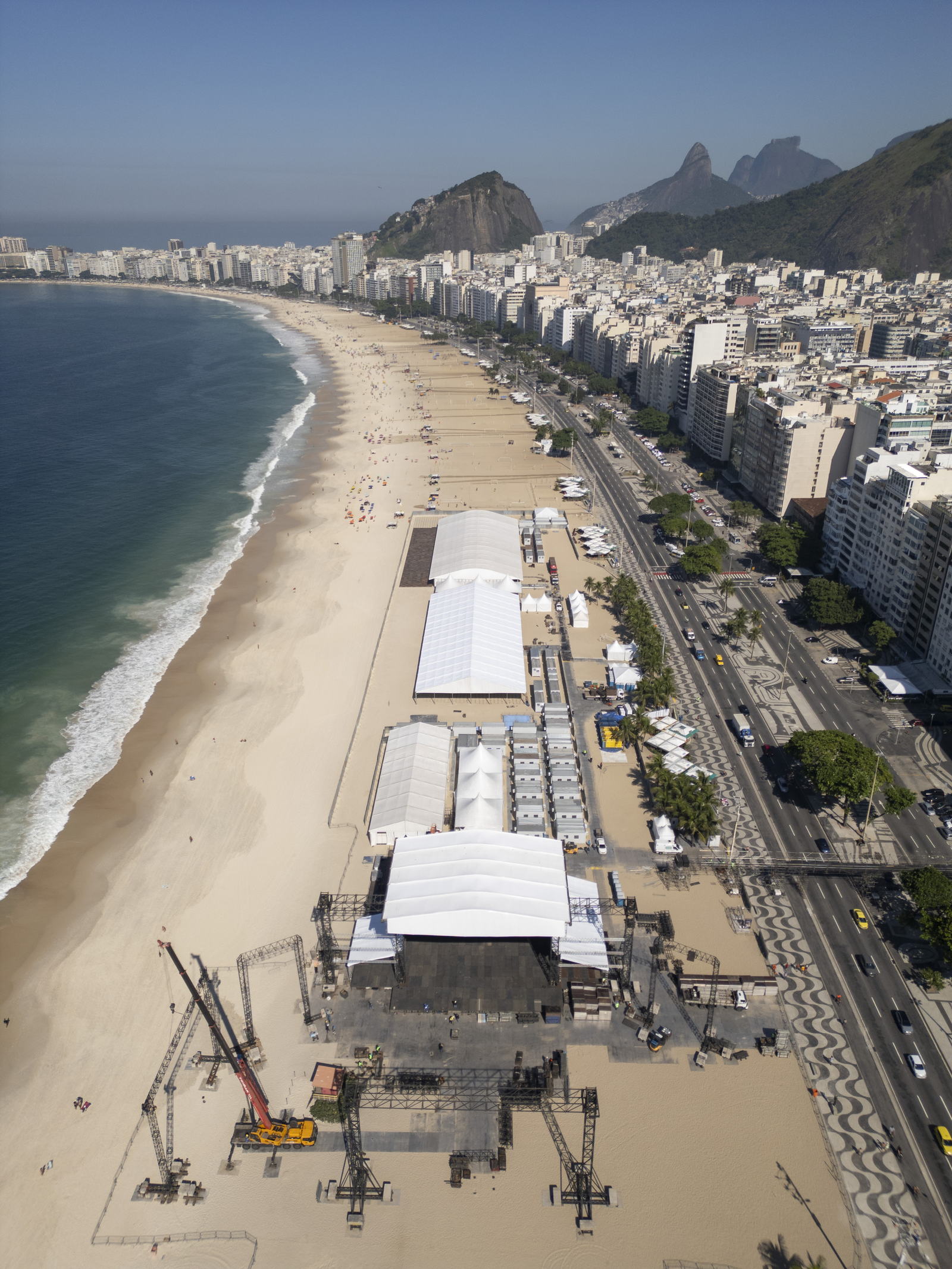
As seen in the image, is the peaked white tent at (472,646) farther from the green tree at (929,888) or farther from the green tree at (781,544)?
the green tree at (929,888)

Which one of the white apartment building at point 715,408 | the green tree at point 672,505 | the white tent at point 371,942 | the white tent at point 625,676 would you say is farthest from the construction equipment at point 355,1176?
the white apartment building at point 715,408

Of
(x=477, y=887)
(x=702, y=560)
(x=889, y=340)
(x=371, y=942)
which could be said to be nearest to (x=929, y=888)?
(x=477, y=887)

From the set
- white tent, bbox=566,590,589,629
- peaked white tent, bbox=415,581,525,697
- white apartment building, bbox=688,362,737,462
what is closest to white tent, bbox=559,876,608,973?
peaked white tent, bbox=415,581,525,697

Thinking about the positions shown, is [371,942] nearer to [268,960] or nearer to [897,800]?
[268,960]

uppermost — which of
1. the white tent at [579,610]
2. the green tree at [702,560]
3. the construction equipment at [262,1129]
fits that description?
the green tree at [702,560]

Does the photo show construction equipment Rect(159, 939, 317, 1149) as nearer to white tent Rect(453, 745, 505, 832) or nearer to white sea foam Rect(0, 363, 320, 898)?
white tent Rect(453, 745, 505, 832)
